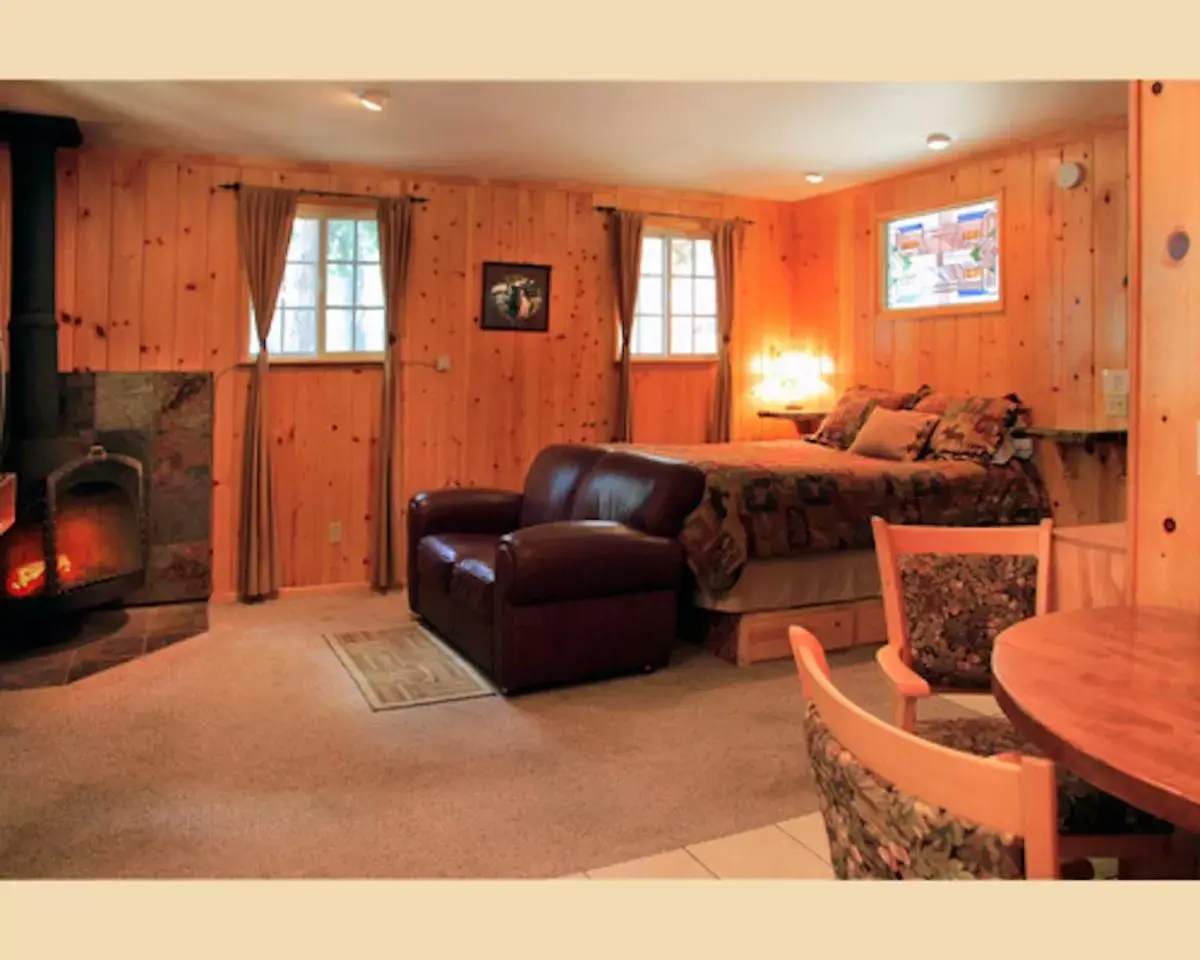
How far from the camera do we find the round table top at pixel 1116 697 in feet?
3.59

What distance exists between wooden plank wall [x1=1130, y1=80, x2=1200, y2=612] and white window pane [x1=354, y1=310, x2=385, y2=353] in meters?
4.33

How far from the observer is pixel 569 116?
4.50 metres

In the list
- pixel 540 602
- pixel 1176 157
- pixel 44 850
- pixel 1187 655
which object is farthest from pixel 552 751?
pixel 1176 157

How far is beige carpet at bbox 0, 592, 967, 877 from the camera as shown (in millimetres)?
2486

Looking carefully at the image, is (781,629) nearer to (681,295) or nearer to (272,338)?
(681,295)

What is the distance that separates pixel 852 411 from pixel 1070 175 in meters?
1.67

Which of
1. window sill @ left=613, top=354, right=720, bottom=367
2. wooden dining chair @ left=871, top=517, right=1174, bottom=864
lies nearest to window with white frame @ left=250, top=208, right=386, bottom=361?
window sill @ left=613, top=354, right=720, bottom=367

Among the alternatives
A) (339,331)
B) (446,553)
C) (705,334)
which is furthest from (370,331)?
(705,334)

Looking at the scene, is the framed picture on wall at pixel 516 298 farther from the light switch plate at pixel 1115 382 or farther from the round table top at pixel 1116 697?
the round table top at pixel 1116 697

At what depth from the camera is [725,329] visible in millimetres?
6531

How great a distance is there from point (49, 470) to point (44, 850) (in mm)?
2566

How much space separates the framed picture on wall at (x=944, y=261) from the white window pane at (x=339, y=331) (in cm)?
323

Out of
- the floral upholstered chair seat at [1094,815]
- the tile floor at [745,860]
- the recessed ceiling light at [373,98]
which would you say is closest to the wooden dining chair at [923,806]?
the floral upholstered chair seat at [1094,815]

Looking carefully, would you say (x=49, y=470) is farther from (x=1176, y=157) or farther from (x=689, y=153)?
(x=1176, y=157)
